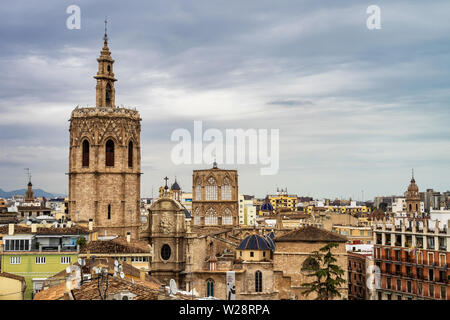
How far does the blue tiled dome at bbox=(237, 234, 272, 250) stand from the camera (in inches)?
2036

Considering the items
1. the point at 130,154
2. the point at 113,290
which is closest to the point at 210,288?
the point at 130,154

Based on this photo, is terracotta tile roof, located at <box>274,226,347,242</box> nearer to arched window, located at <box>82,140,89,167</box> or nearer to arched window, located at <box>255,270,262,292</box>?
arched window, located at <box>255,270,262,292</box>

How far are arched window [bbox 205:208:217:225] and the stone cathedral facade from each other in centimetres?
2233

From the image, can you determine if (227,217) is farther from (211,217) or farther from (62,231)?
(62,231)

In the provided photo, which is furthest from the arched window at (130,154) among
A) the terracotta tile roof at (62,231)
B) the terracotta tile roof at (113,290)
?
the terracotta tile roof at (113,290)

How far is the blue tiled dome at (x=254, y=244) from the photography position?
170 feet

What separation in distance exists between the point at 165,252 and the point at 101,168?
43.8 ft

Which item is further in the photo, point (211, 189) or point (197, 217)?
point (211, 189)

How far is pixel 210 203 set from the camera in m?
88.0

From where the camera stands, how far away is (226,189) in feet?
291

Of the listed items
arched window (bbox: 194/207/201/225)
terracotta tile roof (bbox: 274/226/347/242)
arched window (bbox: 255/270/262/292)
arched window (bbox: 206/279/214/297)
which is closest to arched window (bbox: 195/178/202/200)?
arched window (bbox: 194/207/201/225)
